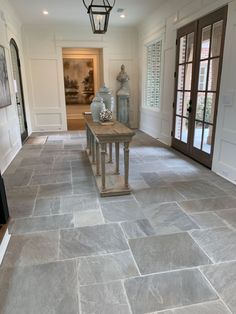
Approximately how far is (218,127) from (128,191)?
173cm

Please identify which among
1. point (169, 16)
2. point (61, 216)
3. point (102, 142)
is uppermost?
point (169, 16)

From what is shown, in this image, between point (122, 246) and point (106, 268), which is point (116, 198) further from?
point (106, 268)

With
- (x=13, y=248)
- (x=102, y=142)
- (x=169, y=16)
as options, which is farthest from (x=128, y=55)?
(x=13, y=248)

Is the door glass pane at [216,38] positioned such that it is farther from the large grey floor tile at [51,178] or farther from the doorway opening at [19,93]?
the doorway opening at [19,93]

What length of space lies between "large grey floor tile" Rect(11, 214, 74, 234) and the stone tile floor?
0.01 m

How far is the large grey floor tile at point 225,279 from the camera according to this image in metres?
1.54

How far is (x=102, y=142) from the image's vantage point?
281 centimetres

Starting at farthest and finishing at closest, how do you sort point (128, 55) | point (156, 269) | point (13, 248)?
1. point (128, 55)
2. point (13, 248)
3. point (156, 269)

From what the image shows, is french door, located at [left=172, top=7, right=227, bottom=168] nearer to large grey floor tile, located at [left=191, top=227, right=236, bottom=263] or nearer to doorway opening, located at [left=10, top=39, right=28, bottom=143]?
large grey floor tile, located at [left=191, top=227, right=236, bottom=263]

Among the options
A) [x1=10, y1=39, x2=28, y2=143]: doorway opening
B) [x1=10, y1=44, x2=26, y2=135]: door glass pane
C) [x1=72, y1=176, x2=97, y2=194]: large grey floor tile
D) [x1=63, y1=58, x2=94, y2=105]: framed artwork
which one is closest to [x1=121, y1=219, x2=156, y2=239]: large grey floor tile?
[x1=72, y1=176, x2=97, y2=194]: large grey floor tile

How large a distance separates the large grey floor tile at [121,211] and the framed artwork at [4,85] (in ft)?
8.79

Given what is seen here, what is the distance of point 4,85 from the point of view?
14.1 feet

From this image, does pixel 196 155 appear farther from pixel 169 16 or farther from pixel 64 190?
pixel 169 16

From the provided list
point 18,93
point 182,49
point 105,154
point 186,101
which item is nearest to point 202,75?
point 186,101
